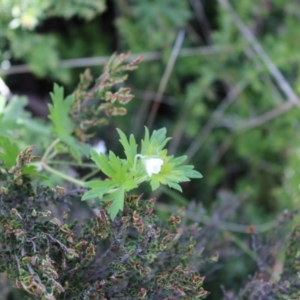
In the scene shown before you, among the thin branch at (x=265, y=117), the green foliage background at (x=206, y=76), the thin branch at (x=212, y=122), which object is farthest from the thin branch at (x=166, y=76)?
the thin branch at (x=265, y=117)

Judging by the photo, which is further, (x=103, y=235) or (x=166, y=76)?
(x=166, y=76)

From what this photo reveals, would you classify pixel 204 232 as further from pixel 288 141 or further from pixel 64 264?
pixel 288 141

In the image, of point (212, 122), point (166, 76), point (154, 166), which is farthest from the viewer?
point (212, 122)

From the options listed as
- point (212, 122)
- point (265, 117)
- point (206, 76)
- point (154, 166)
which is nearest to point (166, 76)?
point (206, 76)

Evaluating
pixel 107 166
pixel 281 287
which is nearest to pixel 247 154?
pixel 281 287

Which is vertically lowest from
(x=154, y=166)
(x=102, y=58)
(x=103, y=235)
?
(x=103, y=235)

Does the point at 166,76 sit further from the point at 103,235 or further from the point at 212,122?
the point at 103,235
